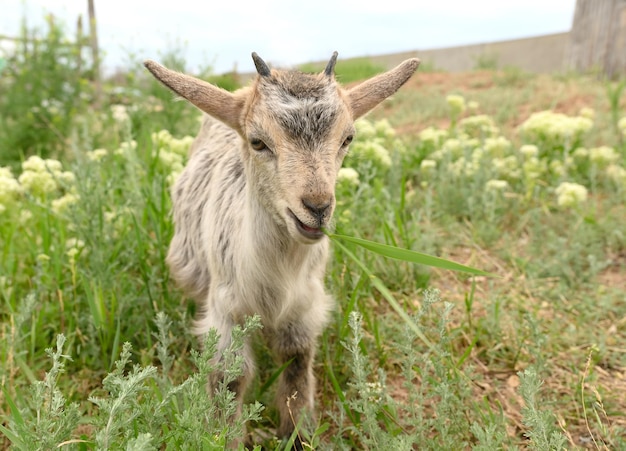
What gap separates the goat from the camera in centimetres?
209

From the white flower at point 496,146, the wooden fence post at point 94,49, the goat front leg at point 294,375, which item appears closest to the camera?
the goat front leg at point 294,375

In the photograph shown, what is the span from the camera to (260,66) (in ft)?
7.45

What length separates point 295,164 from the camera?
80.7 inches

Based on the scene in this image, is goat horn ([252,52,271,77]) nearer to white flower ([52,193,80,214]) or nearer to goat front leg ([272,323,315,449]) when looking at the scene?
goat front leg ([272,323,315,449])

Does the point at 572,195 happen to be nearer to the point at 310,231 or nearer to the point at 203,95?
the point at 310,231

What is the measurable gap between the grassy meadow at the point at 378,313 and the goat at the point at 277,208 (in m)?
0.16

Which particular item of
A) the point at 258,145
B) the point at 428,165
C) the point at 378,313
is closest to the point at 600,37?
the point at 428,165

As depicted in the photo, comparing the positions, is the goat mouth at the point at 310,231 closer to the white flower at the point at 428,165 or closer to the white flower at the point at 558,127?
the white flower at the point at 428,165

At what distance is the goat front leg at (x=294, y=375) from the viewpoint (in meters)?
2.67

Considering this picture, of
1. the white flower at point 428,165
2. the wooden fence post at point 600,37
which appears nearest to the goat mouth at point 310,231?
the white flower at point 428,165

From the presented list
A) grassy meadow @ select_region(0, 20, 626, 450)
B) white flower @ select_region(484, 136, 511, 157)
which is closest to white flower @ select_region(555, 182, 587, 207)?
grassy meadow @ select_region(0, 20, 626, 450)

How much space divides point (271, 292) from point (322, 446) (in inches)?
26.6

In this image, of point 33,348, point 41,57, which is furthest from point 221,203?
point 41,57

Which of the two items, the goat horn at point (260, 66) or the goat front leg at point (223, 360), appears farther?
the goat front leg at point (223, 360)
